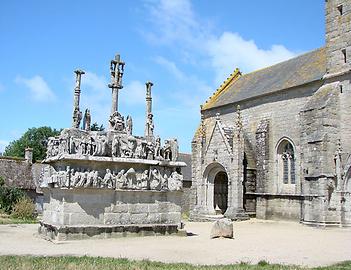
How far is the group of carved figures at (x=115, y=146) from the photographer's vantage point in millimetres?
12400

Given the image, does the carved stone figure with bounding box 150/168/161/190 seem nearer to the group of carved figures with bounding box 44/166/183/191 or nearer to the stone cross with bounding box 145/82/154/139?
the group of carved figures with bounding box 44/166/183/191

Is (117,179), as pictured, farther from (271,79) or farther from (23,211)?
(271,79)

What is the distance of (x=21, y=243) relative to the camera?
11422mm

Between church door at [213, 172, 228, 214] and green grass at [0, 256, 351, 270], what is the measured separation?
1831 centimetres

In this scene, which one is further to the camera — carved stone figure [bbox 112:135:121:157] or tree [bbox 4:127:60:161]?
tree [bbox 4:127:60:161]

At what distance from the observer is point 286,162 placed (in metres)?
23.6

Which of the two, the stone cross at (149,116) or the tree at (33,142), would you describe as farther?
the tree at (33,142)

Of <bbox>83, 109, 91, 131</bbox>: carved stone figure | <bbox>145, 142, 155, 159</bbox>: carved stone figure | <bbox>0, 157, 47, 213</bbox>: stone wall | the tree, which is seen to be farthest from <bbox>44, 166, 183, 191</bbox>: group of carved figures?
the tree

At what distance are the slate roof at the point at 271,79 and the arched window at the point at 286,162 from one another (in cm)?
314

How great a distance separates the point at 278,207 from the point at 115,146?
12.8 metres

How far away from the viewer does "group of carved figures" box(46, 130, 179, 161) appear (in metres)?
12.4

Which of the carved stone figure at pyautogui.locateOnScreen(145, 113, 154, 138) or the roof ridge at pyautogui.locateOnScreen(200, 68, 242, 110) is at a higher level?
the roof ridge at pyautogui.locateOnScreen(200, 68, 242, 110)

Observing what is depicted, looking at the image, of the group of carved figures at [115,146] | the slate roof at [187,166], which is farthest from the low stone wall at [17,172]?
the group of carved figures at [115,146]

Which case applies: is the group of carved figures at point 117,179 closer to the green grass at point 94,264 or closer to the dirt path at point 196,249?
the dirt path at point 196,249
